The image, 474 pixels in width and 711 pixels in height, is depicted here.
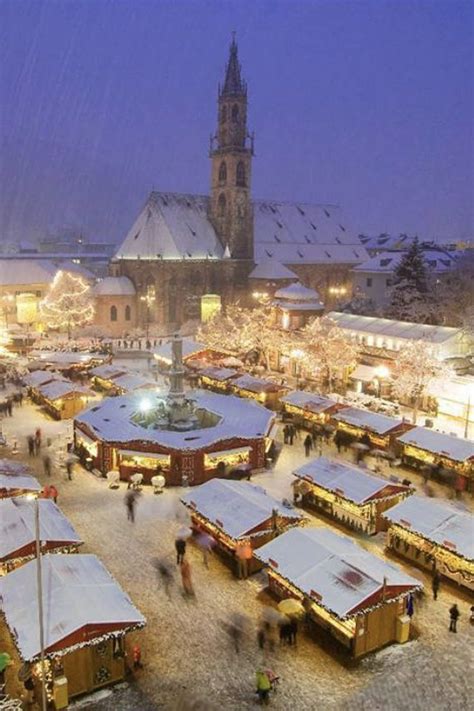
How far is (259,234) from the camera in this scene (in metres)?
76.8

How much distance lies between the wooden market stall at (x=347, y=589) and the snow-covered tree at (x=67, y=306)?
49132 mm

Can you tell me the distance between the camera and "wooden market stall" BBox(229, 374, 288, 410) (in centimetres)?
3931

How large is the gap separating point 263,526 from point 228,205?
5688 cm

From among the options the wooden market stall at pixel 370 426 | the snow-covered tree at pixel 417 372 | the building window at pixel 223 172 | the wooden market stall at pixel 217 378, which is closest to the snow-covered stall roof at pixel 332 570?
the wooden market stall at pixel 370 426

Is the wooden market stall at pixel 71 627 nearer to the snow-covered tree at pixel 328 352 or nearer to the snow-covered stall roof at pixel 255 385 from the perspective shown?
the snow-covered stall roof at pixel 255 385

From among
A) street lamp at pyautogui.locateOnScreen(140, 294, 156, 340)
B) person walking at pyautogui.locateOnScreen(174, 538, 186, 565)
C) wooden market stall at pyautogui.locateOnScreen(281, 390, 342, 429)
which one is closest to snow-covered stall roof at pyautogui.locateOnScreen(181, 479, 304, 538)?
person walking at pyautogui.locateOnScreen(174, 538, 186, 565)

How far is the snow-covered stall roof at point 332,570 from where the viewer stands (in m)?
15.3

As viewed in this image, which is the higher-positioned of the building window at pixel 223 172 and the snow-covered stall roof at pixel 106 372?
the building window at pixel 223 172

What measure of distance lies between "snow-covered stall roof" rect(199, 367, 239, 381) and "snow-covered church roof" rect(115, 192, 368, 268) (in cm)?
2589

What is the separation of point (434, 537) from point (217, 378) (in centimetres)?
2586

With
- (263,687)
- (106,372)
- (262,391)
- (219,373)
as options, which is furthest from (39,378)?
(263,687)

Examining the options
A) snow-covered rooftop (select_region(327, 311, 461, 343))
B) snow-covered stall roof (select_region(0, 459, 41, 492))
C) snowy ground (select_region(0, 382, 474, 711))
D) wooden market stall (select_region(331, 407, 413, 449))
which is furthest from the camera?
snow-covered rooftop (select_region(327, 311, 461, 343))

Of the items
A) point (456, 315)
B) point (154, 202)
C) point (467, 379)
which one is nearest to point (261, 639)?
point (467, 379)

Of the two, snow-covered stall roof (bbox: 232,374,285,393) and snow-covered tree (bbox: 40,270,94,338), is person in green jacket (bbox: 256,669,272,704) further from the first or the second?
snow-covered tree (bbox: 40,270,94,338)
